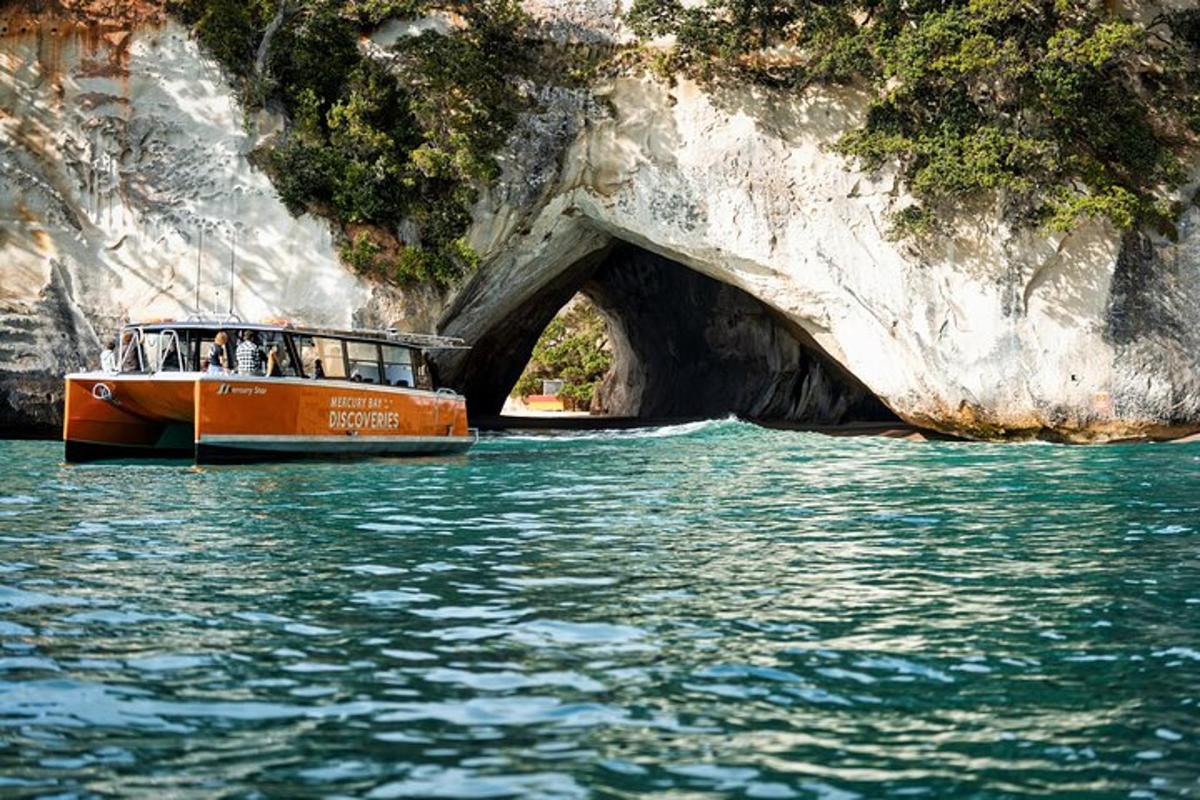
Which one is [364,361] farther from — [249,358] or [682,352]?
[682,352]

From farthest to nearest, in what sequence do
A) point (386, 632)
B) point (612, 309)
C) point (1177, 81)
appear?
1. point (612, 309)
2. point (1177, 81)
3. point (386, 632)

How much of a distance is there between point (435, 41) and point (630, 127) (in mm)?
4993

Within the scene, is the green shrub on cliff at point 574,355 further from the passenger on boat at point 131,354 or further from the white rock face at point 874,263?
the passenger on boat at point 131,354

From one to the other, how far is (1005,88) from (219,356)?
1748 cm

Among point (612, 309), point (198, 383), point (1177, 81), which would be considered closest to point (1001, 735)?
point (198, 383)

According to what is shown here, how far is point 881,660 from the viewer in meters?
7.61

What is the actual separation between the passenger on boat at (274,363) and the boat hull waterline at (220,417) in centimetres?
38

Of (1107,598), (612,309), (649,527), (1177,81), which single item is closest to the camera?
(1107,598)

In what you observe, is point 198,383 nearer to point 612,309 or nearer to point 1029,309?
point 1029,309

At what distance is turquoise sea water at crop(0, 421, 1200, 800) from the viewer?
5.70m

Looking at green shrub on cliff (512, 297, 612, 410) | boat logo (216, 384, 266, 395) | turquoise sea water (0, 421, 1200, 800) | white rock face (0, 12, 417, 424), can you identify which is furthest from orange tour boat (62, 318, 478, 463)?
green shrub on cliff (512, 297, 612, 410)

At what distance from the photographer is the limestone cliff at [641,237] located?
96.4 feet

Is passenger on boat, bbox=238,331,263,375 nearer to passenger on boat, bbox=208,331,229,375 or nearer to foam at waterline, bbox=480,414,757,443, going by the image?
passenger on boat, bbox=208,331,229,375

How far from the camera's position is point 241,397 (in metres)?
21.3
